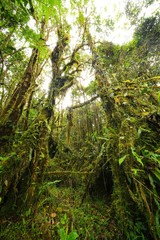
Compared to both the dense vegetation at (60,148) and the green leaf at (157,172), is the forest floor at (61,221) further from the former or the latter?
the green leaf at (157,172)

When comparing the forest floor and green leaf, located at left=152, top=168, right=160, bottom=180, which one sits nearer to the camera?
green leaf, located at left=152, top=168, right=160, bottom=180

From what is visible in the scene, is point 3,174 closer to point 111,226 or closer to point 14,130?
point 14,130

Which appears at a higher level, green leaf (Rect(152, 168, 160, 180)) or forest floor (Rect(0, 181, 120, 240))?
green leaf (Rect(152, 168, 160, 180))

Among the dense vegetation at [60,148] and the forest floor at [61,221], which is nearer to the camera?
the dense vegetation at [60,148]

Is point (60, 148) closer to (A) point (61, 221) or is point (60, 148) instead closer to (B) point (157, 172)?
(A) point (61, 221)

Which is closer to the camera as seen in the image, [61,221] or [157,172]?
[157,172]

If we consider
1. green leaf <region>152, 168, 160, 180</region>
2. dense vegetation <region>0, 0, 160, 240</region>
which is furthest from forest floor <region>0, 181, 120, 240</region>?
green leaf <region>152, 168, 160, 180</region>

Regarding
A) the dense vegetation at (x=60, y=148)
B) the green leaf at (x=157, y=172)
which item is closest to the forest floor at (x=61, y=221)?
the dense vegetation at (x=60, y=148)

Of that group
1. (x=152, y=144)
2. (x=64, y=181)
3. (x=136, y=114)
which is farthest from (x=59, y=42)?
(x=64, y=181)

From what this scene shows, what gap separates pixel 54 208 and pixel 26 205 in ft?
3.05

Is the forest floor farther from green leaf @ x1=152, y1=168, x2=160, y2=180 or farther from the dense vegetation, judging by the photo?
green leaf @ x1=152, y1=168, x2=160, y2=180

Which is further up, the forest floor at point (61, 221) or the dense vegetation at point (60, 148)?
the dense vegetation at point (60, 148)

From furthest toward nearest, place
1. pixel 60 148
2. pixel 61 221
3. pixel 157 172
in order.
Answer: pixel 60 148
pixel 61 221
pixel 157 172

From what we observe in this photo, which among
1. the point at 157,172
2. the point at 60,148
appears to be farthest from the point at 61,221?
the point at 60,148
